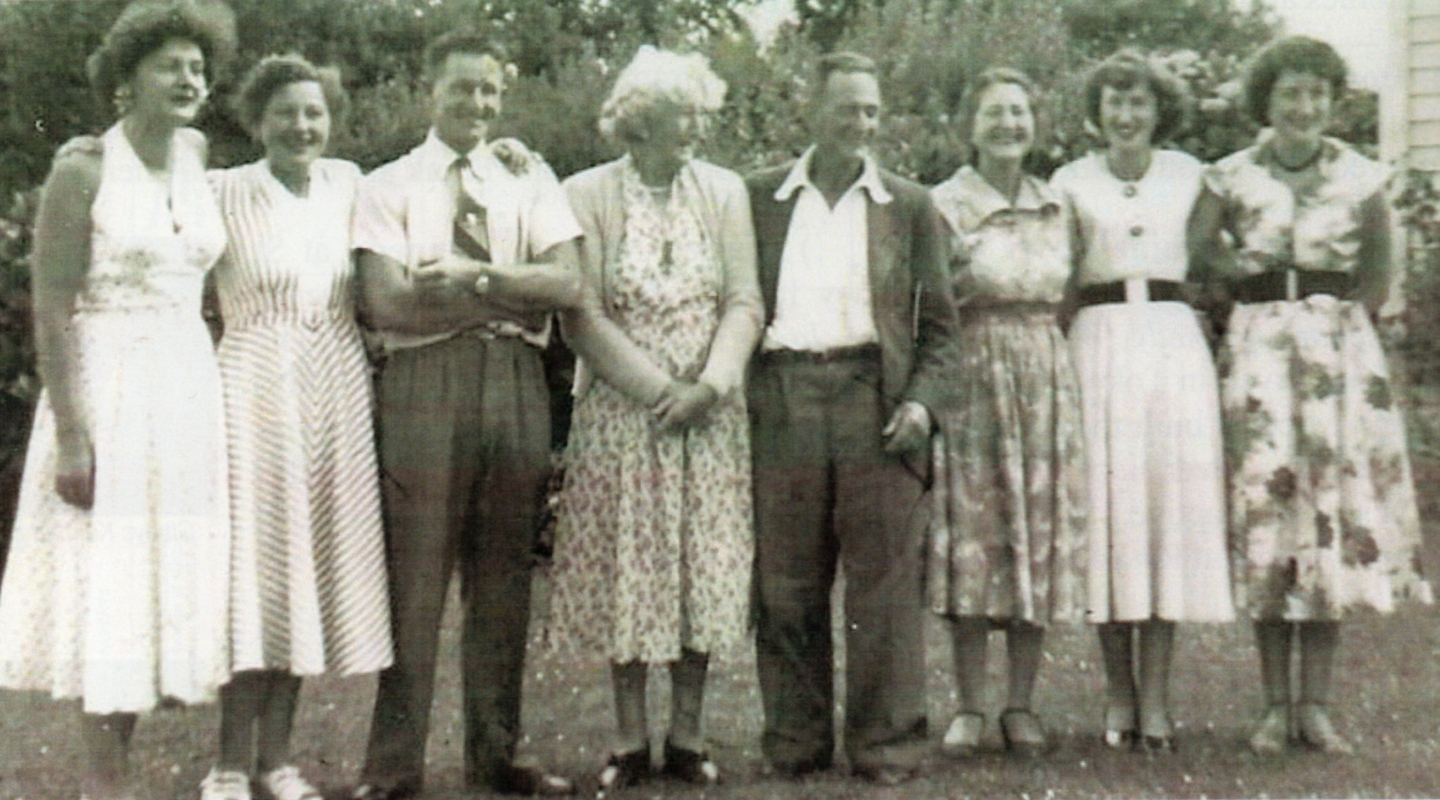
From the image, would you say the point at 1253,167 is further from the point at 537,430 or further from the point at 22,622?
the point at 22,622

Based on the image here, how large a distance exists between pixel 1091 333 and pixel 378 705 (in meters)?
2.12

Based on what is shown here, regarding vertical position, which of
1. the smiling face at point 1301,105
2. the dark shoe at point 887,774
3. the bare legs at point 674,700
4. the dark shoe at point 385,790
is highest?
the smiling face at point 1301,105

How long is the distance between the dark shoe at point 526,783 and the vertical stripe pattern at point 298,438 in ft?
1.45

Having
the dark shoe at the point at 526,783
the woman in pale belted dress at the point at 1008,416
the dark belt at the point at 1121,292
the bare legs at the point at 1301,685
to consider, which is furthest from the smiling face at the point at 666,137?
the bare legs at the point at 1301,685

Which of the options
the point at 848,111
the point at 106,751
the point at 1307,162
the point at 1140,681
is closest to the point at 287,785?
the point at 106,751

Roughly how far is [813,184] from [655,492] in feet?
2.99

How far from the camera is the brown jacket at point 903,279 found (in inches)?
178

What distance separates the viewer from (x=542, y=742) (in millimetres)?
5277

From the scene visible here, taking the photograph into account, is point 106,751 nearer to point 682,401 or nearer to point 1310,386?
point 682,401

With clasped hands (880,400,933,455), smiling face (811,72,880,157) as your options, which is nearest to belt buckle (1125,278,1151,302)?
clasped hands (880,400,933,455)

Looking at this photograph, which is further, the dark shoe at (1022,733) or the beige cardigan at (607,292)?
the dark shoe at (1022,733)

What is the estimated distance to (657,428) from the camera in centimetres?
443

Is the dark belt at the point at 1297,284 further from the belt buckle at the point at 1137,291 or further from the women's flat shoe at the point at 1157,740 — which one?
the women's flat shoe at the point at 1157,740

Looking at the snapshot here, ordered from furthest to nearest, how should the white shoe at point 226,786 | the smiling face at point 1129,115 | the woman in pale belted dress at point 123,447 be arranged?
the smiling face at point 1129,115 < the white shoe at point 226,786 < the woman in pale belted dress at point 123,447
